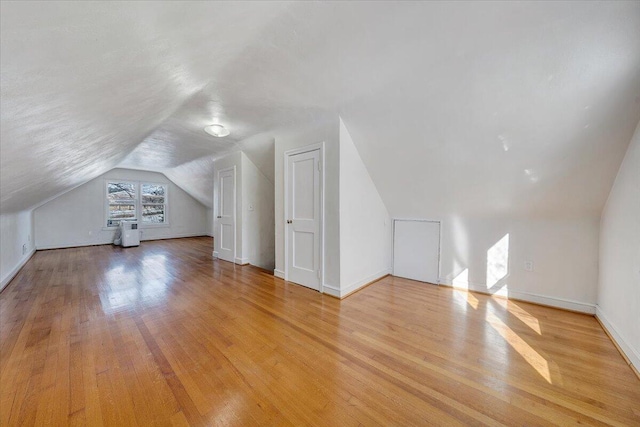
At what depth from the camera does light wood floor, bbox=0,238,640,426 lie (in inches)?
50.3

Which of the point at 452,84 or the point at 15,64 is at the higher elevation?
the point at 452,84

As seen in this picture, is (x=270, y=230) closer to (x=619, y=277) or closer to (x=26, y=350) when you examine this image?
(x=26, y=350)

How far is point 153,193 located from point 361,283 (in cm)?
767

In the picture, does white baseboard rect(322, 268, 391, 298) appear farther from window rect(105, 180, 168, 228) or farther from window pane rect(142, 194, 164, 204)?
window pane rect(142, 194, 164, 204)

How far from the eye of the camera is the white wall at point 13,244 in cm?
335

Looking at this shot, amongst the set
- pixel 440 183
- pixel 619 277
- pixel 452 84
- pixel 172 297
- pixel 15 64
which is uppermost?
pixel 452 84

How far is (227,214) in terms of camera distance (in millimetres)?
4727

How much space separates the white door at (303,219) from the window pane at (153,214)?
6.49 m

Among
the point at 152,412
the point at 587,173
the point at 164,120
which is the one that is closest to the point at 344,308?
the point at 152,412

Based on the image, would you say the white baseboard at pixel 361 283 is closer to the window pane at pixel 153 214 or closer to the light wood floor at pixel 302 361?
the light wood floor at pixel 302 361

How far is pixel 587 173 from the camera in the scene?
2125mm

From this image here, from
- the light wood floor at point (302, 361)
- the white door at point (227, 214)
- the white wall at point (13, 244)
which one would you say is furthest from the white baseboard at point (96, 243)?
the light wood floor at point (302, 361)

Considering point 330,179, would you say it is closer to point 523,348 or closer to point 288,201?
point 288,201

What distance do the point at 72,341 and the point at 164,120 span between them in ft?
8.32
